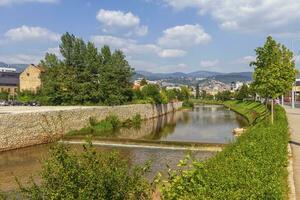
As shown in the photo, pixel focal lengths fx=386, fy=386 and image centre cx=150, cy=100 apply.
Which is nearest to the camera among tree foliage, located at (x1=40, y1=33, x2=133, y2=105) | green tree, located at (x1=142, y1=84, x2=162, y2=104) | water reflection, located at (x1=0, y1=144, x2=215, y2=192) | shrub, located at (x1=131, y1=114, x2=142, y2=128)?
water reflection, located at (x1=0, y1=144, x2=215, y2=192)

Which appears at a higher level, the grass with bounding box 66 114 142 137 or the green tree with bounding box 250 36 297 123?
the green tree with bounding box 250 36 297 123

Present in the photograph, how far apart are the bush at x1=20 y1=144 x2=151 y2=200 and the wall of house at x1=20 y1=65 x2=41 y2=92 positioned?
8870 cm

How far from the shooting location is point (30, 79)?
9381 cm

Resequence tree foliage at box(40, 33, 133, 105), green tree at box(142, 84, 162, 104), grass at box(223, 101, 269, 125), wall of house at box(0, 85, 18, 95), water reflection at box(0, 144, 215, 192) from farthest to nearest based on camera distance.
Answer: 1. wall of house at box(0, 85, 18, 95)
2. green tree at box(142, 84, 162, 104)
3. tree foliage at box(40, 33, 133, 105)
4. grass at box(223, 101, 269, 125)
5. water reflection at box(0, 144, 215, 192)

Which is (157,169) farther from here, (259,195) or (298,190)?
(259,195)

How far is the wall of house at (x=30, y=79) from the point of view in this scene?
92.6 metres

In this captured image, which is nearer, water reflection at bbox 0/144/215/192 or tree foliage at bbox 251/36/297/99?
water reflection at bbox 0/144/215/192

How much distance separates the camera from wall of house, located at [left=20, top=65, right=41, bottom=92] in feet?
304

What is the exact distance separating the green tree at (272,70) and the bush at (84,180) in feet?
75.6

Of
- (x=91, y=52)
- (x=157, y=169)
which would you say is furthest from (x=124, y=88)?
(x=157, y=169)

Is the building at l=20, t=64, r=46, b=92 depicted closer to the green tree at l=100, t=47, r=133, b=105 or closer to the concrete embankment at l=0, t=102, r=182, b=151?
the green tree at l=100, t=47, r=133, b=105

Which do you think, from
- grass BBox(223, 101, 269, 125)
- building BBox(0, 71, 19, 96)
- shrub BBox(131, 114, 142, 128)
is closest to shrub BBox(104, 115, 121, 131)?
shrub BBox(131, 114, 142, 128)

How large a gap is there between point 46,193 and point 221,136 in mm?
36085

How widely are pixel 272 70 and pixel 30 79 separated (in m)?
Answer: 74.7
